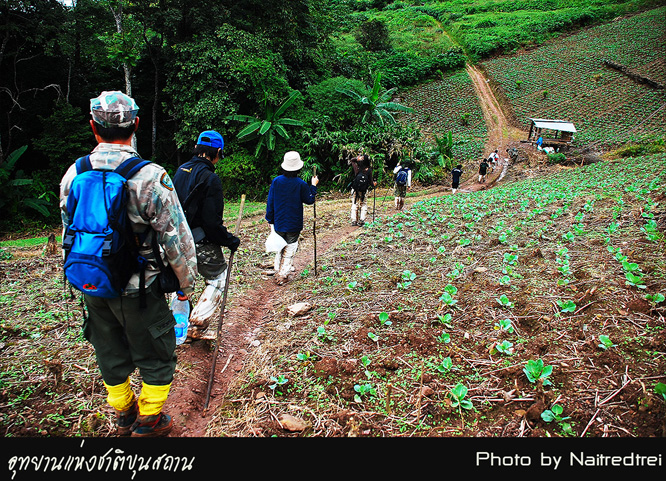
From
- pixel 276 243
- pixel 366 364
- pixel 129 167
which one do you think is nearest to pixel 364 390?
pixel 366 364

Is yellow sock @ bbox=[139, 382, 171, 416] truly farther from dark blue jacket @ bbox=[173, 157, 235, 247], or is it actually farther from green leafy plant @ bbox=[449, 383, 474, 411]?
green leafy plant @ bbox=[449, 383, 474, 411]

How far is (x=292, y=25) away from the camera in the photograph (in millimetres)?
21031

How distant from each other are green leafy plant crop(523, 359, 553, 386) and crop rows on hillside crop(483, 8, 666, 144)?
31.7 meters

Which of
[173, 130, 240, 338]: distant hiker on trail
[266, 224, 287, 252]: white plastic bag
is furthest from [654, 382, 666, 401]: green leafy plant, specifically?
[266, 224, 287, 252]: white plastic bag

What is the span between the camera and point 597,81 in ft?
124

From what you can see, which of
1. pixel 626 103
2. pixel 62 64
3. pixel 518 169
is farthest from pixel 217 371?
pixel 626 103

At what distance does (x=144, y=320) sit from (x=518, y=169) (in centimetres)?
2626

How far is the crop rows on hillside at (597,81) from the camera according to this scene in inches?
1215

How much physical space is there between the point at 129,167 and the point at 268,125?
17.5 meters

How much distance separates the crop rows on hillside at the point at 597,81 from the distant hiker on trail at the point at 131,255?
3339 centimetres

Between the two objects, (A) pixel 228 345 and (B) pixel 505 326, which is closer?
(B) pixel 505 326

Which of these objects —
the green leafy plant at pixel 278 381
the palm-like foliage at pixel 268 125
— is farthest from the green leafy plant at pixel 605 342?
the palm-like foliage at pixel 268 125

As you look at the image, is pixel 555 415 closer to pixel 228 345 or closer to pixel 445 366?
pixel 445 366

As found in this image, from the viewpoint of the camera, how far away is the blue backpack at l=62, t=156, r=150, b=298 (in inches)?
96.2
